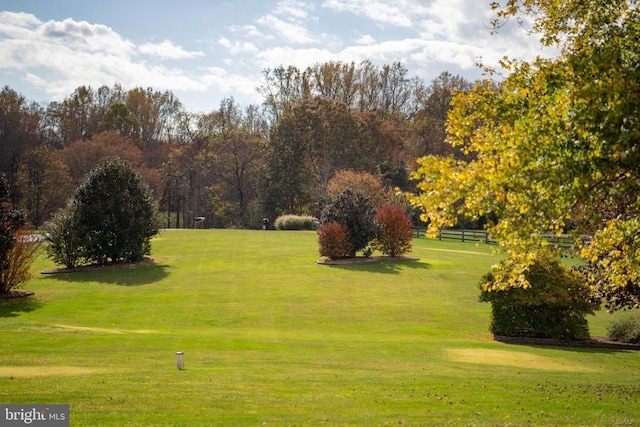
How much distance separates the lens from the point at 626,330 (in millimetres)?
22547

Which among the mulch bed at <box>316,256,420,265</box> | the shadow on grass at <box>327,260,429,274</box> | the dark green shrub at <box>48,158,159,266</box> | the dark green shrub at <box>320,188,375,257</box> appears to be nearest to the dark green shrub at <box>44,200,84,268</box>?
the dark green shrub at <box>48,158,159,266</box>

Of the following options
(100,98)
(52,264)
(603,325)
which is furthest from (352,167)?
(603,325)

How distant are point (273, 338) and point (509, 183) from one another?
12.4 metres

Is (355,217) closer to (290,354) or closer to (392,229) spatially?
(392,229)

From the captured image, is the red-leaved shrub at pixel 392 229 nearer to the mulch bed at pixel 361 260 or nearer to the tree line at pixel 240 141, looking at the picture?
the mulch bed at pixel 361 260

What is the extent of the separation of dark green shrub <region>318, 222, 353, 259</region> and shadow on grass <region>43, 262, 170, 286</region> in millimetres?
9176

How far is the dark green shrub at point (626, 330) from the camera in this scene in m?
22.4

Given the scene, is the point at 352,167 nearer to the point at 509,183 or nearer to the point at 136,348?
the point at 136,348

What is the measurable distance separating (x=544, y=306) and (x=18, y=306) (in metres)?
20.0

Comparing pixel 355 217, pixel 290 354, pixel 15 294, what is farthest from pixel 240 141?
pixel 290 354

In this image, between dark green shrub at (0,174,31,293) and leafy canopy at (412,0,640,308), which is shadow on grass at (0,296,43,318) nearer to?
dark green shrub at (0,174,31,293)

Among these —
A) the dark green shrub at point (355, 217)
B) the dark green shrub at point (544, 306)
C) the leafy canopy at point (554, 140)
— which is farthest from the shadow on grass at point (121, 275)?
the leafy canopy at point (554, 140)

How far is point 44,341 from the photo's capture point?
17.8 m

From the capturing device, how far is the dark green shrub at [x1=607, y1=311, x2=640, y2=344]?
2236cm
